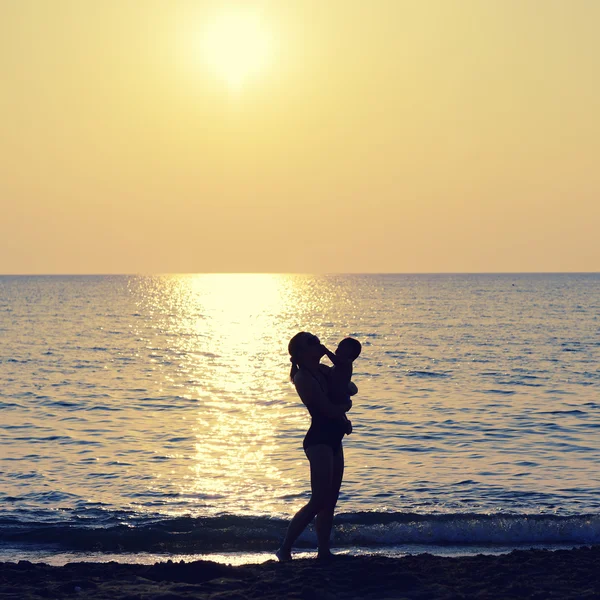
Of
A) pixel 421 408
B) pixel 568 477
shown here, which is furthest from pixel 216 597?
pixel 421 408

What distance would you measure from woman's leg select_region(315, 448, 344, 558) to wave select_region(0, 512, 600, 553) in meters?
2.50

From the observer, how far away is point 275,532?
12445 mm

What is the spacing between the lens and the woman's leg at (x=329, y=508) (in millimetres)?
9109

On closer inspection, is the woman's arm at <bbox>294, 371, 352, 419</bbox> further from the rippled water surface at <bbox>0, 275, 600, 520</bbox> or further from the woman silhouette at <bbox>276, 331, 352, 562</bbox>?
the rippled water surface at <bbox>0, 275, 600, 520</bbox>

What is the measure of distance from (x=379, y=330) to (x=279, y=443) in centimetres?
4423

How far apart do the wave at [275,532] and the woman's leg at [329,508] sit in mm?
2497

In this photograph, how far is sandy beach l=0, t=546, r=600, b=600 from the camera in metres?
8.23

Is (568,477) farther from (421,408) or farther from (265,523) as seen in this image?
(421,408)

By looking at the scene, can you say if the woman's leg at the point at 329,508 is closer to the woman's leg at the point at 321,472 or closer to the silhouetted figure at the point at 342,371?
the woman's leg at the point at 321,472

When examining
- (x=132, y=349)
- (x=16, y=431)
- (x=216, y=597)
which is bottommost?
(x=216, y=597)

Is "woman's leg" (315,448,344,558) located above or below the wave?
above

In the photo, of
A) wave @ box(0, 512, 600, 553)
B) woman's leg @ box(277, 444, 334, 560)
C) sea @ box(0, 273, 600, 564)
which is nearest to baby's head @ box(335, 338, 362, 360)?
woman's leg @ box(277, 444, 334, 560)

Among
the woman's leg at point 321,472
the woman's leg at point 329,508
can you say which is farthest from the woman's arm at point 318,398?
the woman's leg at point 329,508

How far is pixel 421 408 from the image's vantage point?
24.2m
